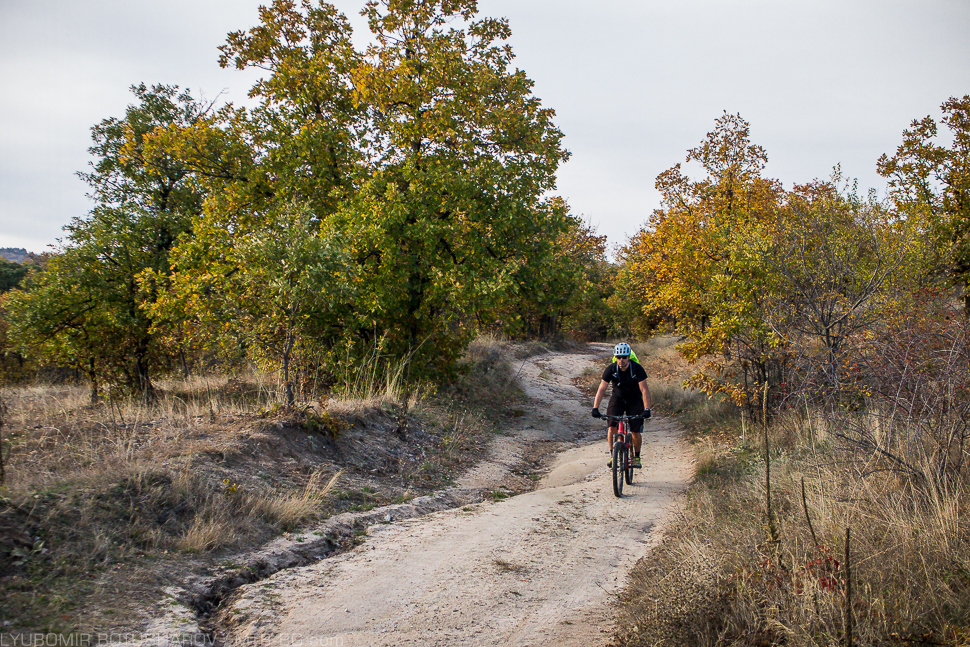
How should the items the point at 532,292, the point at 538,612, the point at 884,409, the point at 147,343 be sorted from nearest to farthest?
the point at 538,612, the point at 884,409, the point at 532,292, the point at 147,343

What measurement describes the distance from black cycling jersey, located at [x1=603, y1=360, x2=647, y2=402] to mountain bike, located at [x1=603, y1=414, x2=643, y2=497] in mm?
390

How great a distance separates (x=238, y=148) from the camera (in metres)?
13.9

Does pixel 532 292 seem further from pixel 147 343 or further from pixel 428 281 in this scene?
pixel 147 343

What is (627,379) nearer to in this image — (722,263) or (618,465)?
(618,465)

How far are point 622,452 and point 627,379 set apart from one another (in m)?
1.11

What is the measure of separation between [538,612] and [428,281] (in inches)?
396

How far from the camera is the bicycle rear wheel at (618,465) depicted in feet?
26.2

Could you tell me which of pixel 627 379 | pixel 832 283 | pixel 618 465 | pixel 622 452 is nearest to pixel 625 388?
pixel 627 379

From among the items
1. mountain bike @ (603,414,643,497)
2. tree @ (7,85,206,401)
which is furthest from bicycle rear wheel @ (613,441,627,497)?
tree @ (7,85,206,401)

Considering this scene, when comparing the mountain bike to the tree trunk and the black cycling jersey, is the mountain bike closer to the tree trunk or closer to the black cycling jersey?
the black cycling jersey

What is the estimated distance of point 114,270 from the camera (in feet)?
50.6

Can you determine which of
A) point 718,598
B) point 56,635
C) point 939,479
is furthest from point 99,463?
point 939,479

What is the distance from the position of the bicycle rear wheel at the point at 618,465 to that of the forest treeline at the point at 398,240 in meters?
3.24

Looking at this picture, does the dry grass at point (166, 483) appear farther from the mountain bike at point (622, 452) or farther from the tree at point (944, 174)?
the tree at point (944, 174)
